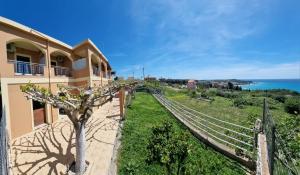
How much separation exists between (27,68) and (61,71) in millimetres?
3973

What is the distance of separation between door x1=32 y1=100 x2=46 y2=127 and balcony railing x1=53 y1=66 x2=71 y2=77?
10.2ft

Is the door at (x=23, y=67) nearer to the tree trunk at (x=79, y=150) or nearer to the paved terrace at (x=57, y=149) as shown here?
the paved terrace at (x=57, y=149)

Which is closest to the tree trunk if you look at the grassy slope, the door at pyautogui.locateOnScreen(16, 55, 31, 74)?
the grassy slope

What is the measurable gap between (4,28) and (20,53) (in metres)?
3.08

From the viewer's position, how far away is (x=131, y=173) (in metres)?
5.72

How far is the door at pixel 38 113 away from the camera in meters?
11.2

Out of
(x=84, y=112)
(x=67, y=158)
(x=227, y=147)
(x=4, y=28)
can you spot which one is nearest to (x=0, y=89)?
(x=4, y=28)

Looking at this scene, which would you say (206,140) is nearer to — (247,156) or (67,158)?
(247,156)

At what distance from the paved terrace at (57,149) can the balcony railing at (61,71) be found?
455 cm

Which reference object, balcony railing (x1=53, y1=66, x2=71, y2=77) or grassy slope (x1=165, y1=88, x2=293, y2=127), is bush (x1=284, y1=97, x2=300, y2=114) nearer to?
grassy slope (x1=165, y1=88, x2=293, y2=127)

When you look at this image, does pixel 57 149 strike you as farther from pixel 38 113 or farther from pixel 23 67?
pixel 23 67

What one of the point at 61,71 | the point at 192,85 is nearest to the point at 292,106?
the point at 61,71

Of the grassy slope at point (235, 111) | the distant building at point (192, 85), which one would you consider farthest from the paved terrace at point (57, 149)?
the distant building at point (192, 85)

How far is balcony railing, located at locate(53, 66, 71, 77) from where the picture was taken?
45.9ft
